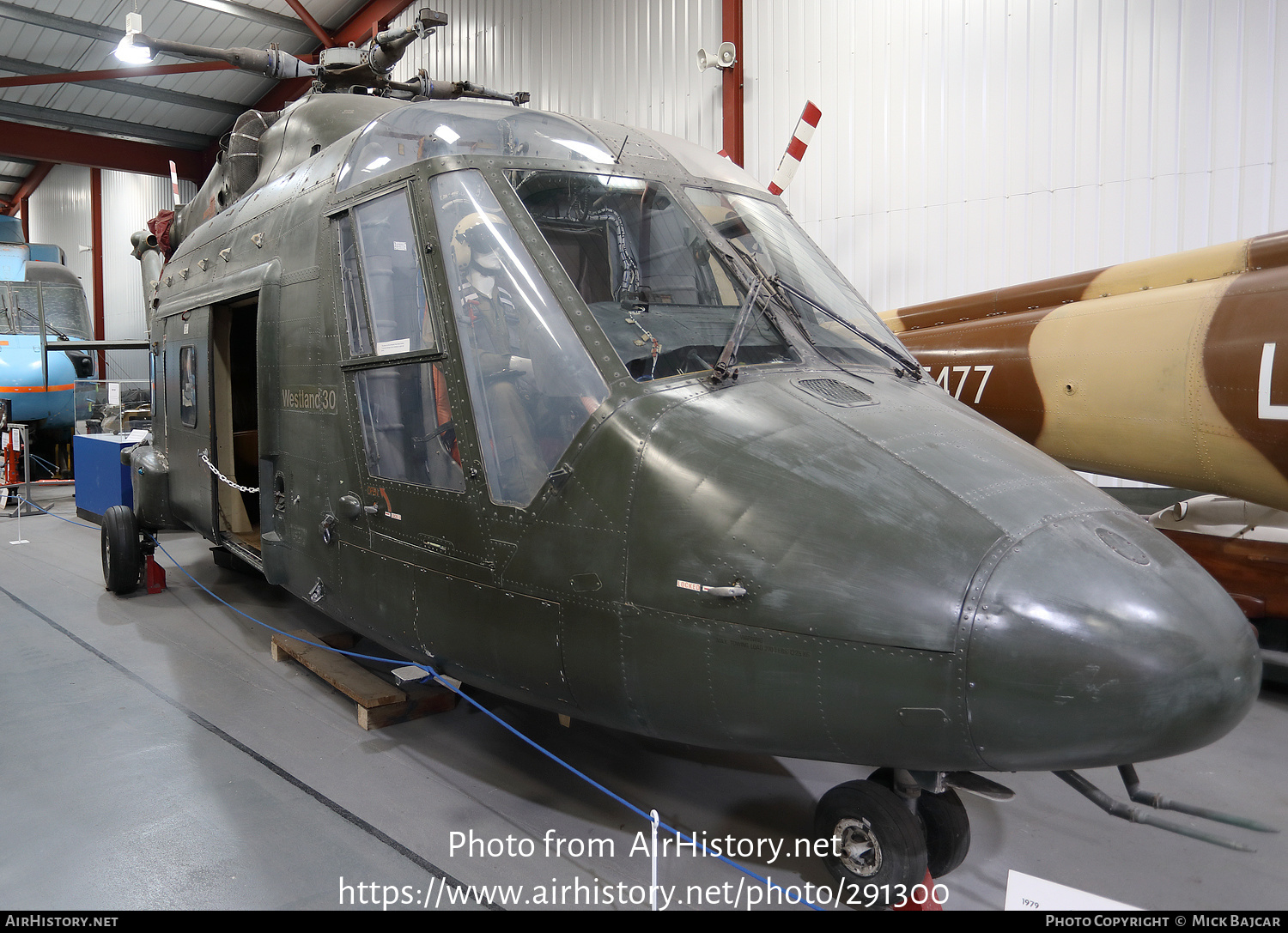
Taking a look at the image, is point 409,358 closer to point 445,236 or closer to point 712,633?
point 445,236

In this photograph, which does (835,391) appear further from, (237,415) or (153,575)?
(153,575)

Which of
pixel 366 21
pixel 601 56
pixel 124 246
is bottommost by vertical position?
pixel 601 56

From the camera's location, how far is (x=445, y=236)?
10.5ft

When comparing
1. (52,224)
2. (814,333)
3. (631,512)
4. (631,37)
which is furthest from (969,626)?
(52,224)

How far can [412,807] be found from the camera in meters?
3.22

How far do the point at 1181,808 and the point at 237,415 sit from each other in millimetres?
6733

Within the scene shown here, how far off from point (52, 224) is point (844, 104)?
31336 mm

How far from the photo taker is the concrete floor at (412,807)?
2.76 metres

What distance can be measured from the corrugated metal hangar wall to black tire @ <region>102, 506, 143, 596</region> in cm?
652

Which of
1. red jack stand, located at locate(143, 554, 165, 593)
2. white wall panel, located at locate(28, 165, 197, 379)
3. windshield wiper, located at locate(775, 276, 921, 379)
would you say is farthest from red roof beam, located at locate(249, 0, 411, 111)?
windshield wiper, located at locate(775, 276, 921, 379)

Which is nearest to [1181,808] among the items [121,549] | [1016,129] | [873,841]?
[873,841]

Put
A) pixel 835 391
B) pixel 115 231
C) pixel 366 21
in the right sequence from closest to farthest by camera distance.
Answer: pixel 835 391
pixel 366 21
pixel 115 231

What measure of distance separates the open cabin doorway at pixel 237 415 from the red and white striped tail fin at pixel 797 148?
3698 millimetres
